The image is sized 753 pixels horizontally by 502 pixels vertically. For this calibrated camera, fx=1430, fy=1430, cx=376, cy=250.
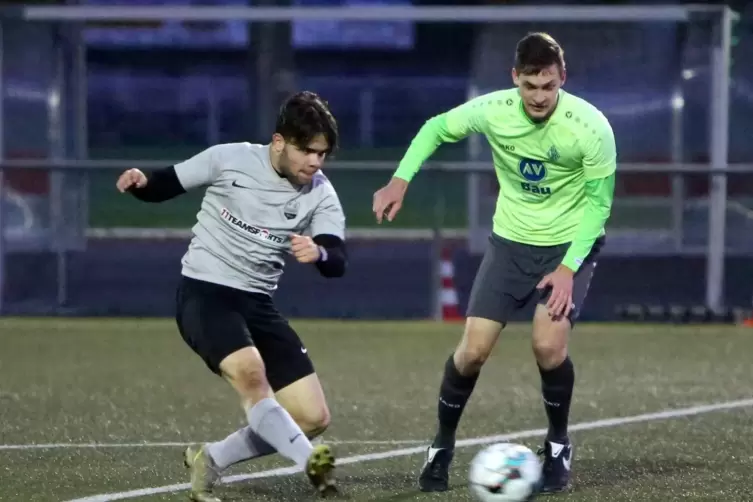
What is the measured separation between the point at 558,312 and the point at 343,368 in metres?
4.17

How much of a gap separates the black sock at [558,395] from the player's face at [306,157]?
1.34m

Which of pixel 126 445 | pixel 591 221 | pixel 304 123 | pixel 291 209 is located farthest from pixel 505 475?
pixel 126 445

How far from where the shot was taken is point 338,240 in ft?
18.8

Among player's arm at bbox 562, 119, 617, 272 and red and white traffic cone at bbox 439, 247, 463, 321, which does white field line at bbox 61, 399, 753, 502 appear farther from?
red and white traffic cone at bbox 439, 247, 463, 321

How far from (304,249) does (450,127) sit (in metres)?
1.09

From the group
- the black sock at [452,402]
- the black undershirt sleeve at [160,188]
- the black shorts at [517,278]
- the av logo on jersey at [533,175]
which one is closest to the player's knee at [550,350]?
the black shorts at [517,278]

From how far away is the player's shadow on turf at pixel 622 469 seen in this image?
241 inches

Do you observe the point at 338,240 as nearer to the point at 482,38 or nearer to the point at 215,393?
the point at 215,393

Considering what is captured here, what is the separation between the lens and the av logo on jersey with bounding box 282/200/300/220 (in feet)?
19.1

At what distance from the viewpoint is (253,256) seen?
19.1 ft

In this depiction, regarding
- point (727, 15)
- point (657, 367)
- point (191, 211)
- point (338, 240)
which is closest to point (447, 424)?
point (338, 240)

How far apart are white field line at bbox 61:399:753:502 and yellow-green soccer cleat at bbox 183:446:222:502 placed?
0.29 m

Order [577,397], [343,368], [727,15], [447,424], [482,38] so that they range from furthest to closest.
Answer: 1. [482,38]
2. [727,15]
3. [343,368]
4. [577,397]
5. [447,424]

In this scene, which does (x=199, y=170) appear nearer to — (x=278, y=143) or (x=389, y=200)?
(x=278, y=143)
